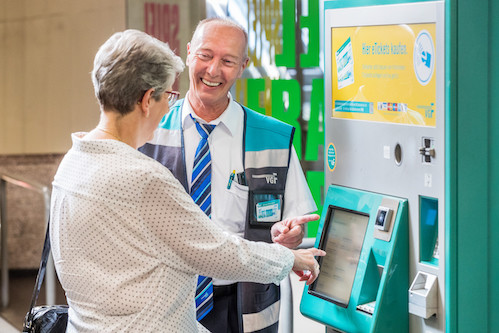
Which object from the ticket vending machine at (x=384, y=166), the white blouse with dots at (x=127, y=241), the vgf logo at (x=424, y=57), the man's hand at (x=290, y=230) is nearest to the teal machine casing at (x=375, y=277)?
the ticket vending machine at (x=384, y=166)

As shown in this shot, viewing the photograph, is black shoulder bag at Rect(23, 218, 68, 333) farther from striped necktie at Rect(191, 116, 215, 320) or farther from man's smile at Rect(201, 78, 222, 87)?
man's smile at Rect(201, 78, 222, 87)

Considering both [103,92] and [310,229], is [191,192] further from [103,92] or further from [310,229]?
[310,229]

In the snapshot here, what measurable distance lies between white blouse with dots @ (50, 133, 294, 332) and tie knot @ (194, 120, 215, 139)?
0.85 m

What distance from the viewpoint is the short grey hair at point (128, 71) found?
211 cm

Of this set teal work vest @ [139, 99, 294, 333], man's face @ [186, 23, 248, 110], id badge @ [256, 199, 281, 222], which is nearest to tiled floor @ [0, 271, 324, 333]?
teal work vest @ [139, 99, 294, 333]

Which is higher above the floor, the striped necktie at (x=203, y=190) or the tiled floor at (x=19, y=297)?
the striped necktie at (x=203, y=190)

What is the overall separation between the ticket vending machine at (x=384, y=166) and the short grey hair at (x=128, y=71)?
0.81 meters

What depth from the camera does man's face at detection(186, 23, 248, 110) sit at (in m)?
2.90

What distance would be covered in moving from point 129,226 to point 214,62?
1063mm

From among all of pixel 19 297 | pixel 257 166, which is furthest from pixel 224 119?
pixel 19 297

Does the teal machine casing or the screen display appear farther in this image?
the screen display

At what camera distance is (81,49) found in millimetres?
6461
